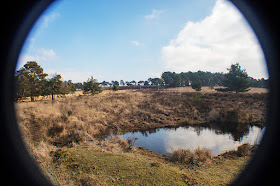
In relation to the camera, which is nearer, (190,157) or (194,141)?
(190,157)

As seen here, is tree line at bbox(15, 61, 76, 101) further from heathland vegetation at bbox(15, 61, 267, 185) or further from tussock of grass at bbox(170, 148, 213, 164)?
tussock of grass at bbox(170, 148, 213, 164)

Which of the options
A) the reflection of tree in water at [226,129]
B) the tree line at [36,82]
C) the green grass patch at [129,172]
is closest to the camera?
the green grass patch at [129,172]

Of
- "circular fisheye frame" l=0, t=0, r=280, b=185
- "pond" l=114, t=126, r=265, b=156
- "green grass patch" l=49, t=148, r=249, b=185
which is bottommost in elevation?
"pond" l=114, t=126, r=265, b=156

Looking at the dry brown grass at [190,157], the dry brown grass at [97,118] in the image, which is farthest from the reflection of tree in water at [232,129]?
the dry brown grass at [190,157]

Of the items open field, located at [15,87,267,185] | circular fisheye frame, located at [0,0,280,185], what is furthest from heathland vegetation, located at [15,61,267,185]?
circular fisheye frame, located at [0,0,280,185]

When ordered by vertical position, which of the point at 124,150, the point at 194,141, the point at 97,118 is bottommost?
the point at 194,141

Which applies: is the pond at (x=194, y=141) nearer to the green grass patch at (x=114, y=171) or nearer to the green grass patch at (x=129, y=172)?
the green grass patch at (x=129, y=172)

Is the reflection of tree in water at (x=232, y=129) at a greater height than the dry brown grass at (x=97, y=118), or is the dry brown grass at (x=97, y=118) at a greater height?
the dry brown grass at (x=97, y=118)

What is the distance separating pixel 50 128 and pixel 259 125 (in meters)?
19.5

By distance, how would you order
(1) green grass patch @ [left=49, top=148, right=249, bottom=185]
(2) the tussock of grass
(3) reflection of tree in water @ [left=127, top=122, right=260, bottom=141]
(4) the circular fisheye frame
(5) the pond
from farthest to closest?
(3) reflection of tree in water @ [left=127, top=122, right=260, bottom=141], (5) the pond, (2) the tussock of grass, (1) green grass patch @ [left=49, top=148, right=249, bottom=185], (4) the circular fisheye frame

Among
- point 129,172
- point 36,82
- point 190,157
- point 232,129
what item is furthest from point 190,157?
point 36,82
